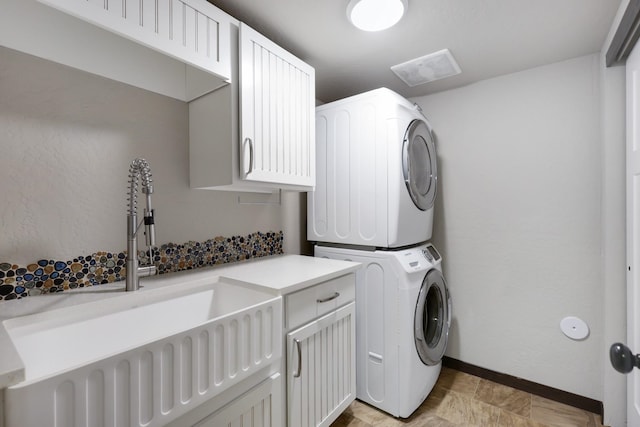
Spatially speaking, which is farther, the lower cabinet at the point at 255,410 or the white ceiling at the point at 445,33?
the white ceiling at the point at 445,33

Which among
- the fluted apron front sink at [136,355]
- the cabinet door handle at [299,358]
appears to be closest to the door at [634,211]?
the cabinet door handle at [299,358]

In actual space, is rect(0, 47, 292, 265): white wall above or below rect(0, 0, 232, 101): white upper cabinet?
below

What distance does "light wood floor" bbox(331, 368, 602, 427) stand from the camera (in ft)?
5.60

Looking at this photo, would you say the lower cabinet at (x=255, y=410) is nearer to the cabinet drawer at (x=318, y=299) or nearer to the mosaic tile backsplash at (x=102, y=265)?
the cabinet drawer at (x=318, y=299)

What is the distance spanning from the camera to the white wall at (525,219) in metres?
1.84

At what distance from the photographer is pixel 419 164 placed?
197 cm

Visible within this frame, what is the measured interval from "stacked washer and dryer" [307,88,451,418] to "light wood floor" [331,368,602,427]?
71 mm

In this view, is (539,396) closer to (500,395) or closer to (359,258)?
(500,395)

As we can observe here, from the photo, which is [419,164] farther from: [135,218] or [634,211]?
[135,218]

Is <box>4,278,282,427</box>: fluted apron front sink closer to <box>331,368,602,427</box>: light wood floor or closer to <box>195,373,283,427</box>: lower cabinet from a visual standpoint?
<box>195,373,283,427</box>: lower cabinet

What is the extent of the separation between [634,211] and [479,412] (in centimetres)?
139

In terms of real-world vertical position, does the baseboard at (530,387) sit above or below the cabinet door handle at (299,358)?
below

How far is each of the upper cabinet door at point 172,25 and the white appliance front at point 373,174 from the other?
85cm

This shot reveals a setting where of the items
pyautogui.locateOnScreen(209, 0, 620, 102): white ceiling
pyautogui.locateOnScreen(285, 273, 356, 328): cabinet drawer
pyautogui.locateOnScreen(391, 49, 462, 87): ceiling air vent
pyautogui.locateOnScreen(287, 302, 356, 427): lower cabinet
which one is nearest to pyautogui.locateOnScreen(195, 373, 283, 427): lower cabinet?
pyautogui.locateOnScreen(287, 302, 356, 427): lower cabinet
